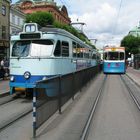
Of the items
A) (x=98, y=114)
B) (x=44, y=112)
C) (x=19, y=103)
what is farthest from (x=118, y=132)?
(x=19, y=103)

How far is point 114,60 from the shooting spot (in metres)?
38.6

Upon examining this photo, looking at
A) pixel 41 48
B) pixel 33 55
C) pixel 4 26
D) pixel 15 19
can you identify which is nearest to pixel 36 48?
pixel 41 48

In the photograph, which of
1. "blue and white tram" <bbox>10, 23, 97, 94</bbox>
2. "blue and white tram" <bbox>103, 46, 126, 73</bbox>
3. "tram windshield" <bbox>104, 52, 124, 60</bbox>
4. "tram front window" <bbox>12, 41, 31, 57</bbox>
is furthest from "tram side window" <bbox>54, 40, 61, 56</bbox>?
"tram windshield" <bbox>104, 52, 124, 60</bbox>

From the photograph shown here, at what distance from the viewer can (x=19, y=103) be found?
13.8 meters

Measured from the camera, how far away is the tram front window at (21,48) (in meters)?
14.9

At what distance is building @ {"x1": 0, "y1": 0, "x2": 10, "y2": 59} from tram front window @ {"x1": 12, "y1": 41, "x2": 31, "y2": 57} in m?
33.5

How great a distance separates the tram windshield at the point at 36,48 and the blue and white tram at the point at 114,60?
2426cm

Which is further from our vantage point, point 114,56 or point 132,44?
point 132,44

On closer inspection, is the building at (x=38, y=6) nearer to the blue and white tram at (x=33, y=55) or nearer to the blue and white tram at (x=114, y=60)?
the blue and white tram at (x=114, y=60)

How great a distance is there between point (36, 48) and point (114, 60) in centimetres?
2456

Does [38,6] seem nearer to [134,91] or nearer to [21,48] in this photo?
[134,91]

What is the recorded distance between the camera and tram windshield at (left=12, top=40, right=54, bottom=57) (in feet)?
48.2

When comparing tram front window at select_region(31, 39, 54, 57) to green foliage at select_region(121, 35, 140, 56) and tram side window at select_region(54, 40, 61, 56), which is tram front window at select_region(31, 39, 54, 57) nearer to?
tram side window at select_region(54, 40, 61, 56)

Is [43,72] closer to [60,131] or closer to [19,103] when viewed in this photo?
[19,103]
